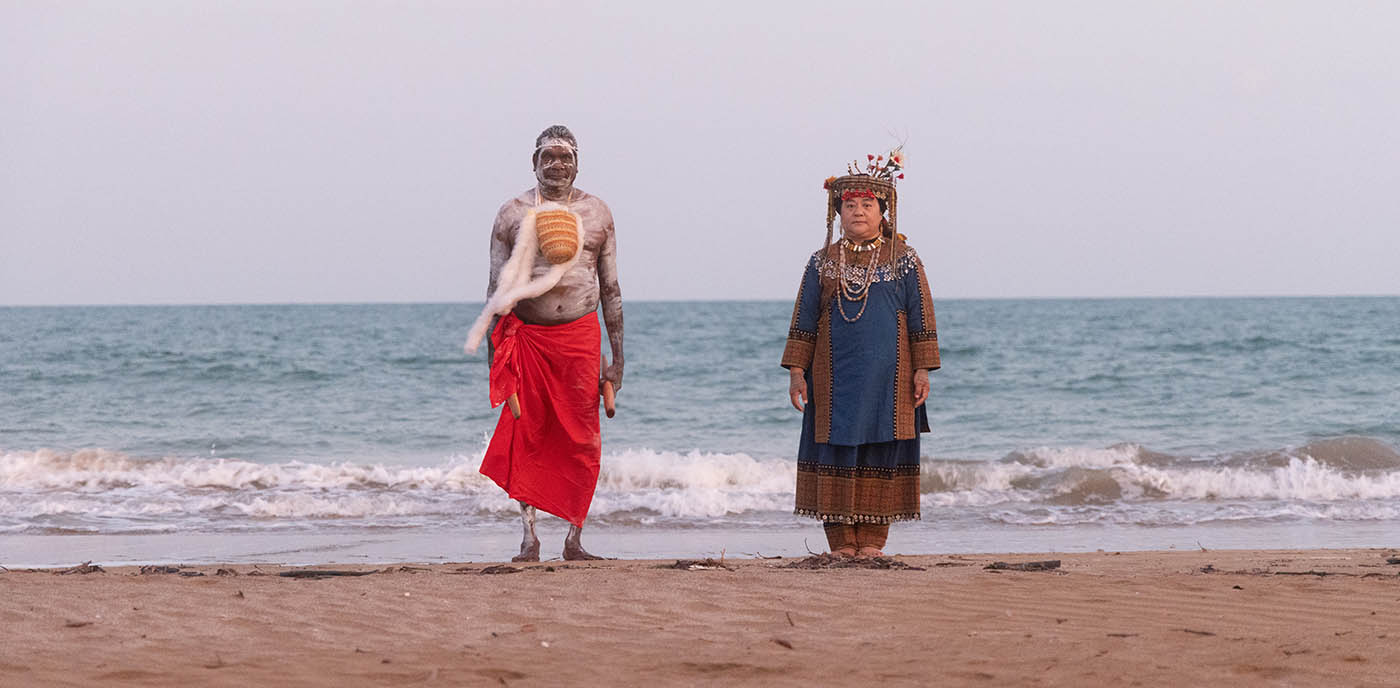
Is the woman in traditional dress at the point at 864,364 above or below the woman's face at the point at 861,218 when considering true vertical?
below

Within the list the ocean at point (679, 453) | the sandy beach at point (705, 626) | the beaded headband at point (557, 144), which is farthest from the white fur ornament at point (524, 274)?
the ocean at point (679, 453)

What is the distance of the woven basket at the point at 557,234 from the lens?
609 centimetres

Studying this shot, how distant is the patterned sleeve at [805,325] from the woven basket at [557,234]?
3.49 ft

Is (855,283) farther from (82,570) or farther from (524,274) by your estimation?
(82,570)

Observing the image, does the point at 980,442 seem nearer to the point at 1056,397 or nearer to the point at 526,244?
the point at 1056,397

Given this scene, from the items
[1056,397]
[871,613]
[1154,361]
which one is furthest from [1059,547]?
[1154,361]

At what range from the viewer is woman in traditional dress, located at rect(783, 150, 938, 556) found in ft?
20.0

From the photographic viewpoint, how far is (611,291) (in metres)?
6.39

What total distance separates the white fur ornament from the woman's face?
47.6 inches

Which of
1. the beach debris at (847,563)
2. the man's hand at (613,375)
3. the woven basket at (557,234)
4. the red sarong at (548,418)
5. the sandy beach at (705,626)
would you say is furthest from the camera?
the man's hand at (613,375)

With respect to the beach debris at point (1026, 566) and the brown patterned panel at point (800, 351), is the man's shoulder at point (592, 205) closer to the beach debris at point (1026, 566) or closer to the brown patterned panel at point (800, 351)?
the brown patterned panel at point (800, 351)

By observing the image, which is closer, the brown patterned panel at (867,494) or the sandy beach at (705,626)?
the sandy beach at (705,626)

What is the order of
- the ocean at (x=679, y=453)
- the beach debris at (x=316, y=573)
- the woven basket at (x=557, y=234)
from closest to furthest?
the beach debris at (x=316, y=573), the woven basket at (x=557, y=234), the ocean at (x=679, y=453)

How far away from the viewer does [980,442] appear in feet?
49.3
